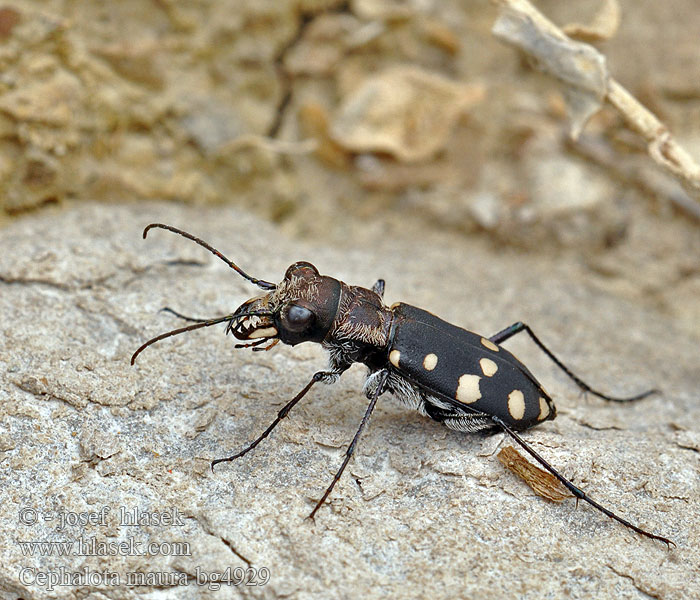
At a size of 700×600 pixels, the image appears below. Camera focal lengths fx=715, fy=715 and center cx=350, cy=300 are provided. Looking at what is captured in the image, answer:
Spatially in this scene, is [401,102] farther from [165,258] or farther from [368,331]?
[368,331]

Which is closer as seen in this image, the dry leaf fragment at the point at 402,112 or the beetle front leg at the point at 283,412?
the beetle front leg at the point at 283,412

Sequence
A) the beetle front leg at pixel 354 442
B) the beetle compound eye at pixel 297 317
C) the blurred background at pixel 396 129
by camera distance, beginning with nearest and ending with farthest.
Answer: the beetle front leg at pixel 354 442, the beetle compound eye at pixel 297 317, the blurred background at pixel 396 129

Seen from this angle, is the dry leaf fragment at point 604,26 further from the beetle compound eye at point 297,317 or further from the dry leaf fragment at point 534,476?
the dry leaf fragment at point 534,476

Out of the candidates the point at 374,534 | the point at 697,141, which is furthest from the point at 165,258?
the point at 697,141

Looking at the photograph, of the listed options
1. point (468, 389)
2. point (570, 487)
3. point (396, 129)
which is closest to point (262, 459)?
point (468, 389)

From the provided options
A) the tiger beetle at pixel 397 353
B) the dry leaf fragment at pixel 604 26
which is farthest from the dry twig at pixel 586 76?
the tiger beetle at pixel 397 353
